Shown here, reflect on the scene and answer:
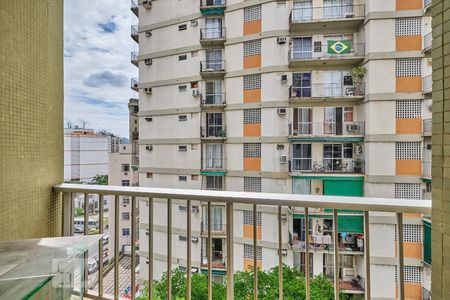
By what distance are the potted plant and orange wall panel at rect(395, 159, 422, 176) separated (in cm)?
149

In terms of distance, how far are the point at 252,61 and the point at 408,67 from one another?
2.95 m

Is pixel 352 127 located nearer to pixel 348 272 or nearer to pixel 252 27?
pixel 348 272

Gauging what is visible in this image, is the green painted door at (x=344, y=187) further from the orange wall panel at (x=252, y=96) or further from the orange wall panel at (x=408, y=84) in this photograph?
the orange wall panel at (x=252, y=96)

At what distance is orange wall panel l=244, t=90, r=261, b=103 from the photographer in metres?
5.45

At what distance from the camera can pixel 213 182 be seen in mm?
5562

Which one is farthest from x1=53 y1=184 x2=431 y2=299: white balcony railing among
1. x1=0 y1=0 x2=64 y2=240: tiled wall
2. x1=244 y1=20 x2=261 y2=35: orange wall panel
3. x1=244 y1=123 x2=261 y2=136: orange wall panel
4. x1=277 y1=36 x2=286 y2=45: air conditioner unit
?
x1=244 y1=20 x2=261 y2=35: orange wall panel

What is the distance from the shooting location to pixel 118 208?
1382 millimetres

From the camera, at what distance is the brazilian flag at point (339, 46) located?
477cm

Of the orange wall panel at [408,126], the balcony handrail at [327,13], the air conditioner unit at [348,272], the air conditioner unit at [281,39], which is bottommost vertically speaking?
the air conditioner unit at [348,272]

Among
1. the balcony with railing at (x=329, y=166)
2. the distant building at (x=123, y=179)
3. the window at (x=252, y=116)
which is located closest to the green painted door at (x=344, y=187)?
the balcony with railing at (x=329, y=166)

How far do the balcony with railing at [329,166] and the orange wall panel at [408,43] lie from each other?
2066mm

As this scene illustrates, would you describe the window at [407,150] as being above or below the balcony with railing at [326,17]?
below

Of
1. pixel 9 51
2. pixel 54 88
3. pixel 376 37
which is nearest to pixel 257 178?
pixel 376 37

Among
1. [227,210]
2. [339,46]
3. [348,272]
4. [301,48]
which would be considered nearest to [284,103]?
[301,48]
